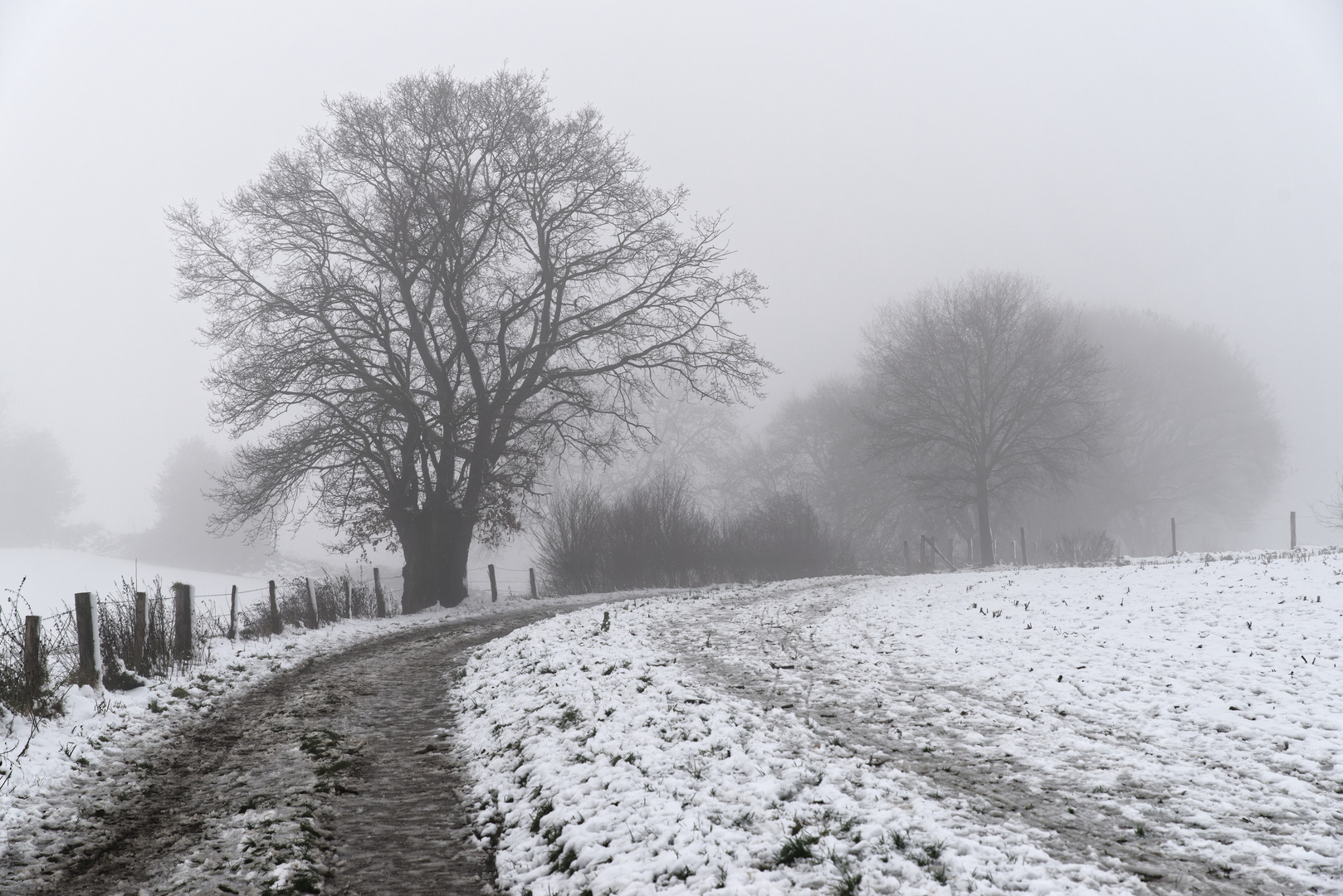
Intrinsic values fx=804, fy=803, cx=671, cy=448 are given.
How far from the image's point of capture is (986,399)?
3494 centimetres

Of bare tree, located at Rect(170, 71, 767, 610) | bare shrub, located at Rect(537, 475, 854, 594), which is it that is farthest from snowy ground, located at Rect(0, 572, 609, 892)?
bare shrub, located at Rect(537, 475, 854, 594)

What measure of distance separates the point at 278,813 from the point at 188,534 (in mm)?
78526

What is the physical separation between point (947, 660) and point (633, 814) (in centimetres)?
635

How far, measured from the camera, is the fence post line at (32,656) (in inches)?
320

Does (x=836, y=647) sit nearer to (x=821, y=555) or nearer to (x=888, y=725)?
(x=888, y=725)

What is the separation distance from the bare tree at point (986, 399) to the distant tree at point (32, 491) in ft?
251

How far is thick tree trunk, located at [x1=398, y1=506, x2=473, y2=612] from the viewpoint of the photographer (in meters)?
23.1

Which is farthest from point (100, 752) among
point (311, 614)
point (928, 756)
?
point (311, 614)

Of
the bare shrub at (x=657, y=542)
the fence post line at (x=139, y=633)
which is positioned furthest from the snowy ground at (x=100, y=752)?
the bare shrub at (x=657, y=542)

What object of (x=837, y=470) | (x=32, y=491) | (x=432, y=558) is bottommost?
(x=432, y=558)

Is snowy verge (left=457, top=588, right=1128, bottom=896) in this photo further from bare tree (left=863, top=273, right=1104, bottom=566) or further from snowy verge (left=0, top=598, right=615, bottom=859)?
bare tree (left=863, top=273, right=1104, bottom=566)

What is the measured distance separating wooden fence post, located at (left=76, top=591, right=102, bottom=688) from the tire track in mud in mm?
6911

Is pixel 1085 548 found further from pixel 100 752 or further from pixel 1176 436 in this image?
pixel 100 752

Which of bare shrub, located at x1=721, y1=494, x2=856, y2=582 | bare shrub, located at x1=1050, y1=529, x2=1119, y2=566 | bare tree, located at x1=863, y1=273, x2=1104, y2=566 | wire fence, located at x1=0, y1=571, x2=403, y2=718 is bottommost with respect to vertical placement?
bare shrub, located at x1=1050, y1=529, x2=1119, y2=566
